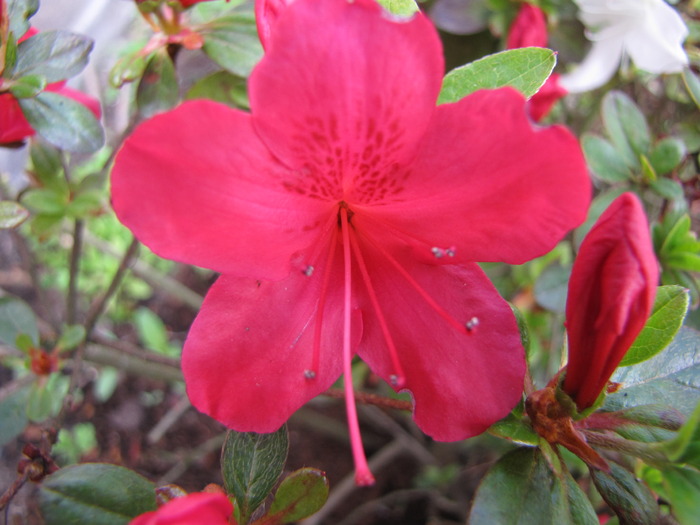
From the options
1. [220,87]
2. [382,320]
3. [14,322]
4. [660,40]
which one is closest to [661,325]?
[382,320]

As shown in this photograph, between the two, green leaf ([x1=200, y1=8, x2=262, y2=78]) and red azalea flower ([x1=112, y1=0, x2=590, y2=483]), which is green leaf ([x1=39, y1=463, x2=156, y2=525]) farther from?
green leaf ([x1=200, y1=8, x2=262, y2=78])

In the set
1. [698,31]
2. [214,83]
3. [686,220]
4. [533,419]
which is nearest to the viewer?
[533,419]

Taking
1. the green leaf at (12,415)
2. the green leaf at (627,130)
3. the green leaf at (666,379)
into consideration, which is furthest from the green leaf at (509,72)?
the green leaf at (12,415)

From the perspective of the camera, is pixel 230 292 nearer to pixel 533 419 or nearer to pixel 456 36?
pixel 533 419

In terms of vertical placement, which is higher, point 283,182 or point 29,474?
point 283,182

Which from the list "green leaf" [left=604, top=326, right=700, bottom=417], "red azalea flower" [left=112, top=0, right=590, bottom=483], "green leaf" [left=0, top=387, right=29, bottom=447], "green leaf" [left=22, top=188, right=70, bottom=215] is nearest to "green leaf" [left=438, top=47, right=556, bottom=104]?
"red azalea flower" [left=112, top=0, right=590, bottom=483]

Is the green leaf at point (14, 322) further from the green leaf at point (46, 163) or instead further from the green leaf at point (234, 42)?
the green leaf at point (234, 42)

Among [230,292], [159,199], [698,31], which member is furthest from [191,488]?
[698,31]
